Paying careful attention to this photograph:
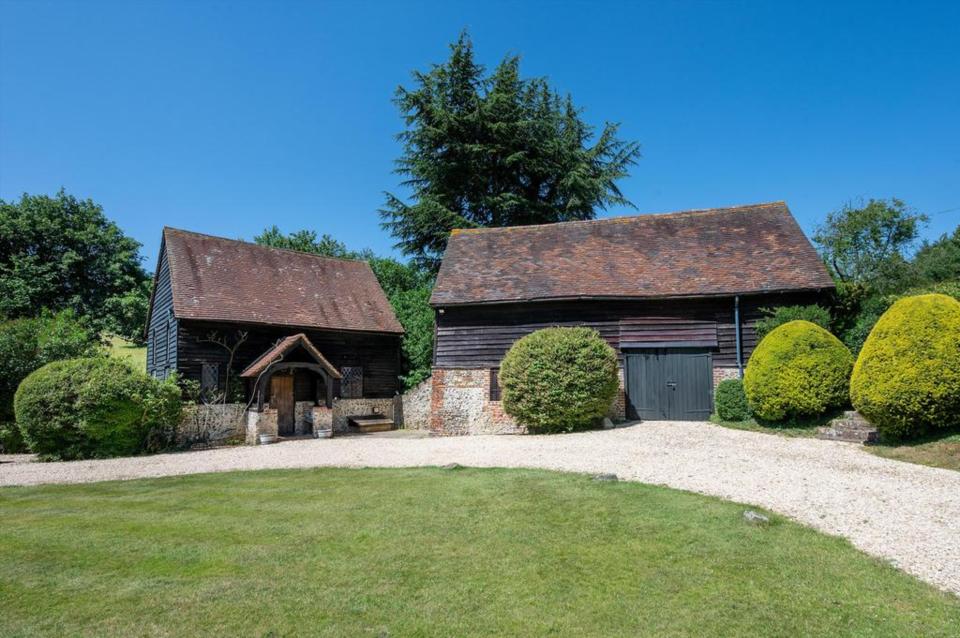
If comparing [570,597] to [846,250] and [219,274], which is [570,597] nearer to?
[219,274]

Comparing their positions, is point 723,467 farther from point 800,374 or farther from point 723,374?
point 723,374

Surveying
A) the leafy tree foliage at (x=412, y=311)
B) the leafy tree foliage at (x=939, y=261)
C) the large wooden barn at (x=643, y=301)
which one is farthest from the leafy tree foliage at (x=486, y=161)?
the leafy tree foliage at (x=939, y=261)

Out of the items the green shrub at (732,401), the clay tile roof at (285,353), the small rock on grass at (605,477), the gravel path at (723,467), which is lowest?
the gravel path at (723,467)

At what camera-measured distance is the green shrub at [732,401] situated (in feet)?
48.5

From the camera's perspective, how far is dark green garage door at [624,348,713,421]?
53.4 ft

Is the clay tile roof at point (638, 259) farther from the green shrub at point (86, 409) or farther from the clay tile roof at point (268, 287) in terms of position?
the green shrub at point (86, 409)

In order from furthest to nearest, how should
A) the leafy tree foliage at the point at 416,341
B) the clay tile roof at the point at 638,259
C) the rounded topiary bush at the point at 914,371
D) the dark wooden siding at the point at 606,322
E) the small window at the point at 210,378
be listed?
the leafy tree foliage at the point at 416,341, the small window at the point at 210,378, the clay tile roof at the point at 638,259, the dark wooden siding at the point at 606,322, the rounded topiary bush at the point at 914,371

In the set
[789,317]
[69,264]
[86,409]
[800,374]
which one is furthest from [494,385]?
[69,264]

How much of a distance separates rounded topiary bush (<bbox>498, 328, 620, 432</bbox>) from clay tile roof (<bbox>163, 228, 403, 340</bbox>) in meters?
8.72

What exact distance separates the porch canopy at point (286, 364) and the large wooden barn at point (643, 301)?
11.9 ft

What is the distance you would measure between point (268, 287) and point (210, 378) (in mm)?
4214

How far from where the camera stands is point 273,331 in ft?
64.0

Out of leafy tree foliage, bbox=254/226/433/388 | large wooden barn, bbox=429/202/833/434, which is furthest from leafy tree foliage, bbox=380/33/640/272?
large wooden barn, bbox=429/202/833/434

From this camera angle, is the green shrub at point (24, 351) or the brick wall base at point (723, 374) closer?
the green shrub at point (24, 351)
